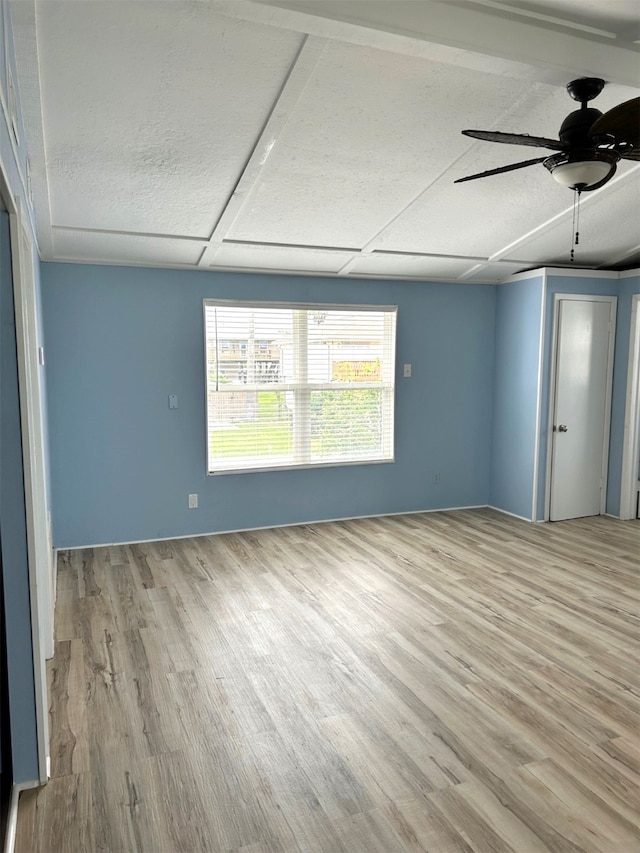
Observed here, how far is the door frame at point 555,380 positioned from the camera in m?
5.38

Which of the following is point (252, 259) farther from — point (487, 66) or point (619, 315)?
point (619, 315)

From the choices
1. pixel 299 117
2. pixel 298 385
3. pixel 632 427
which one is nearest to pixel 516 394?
pixel 632 427

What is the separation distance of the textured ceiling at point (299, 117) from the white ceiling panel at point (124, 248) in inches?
0.8

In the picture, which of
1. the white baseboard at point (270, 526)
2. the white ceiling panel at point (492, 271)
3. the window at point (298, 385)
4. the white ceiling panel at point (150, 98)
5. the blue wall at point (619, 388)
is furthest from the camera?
the blue wall at point (619, 388)

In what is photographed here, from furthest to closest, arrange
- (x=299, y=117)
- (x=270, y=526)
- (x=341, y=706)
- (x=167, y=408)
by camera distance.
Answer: (x=270, y=526) → (x=167, y=408) → (x=299, y=117) → (x=341, y=706)

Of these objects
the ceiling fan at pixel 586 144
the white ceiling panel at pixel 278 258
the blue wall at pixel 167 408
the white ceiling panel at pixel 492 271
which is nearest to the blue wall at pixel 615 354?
the white ceiling panel at pixel 492 271

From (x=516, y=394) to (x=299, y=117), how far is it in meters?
3.73

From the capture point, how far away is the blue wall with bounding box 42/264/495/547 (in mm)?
4562

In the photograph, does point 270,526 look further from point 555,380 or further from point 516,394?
point 555,380

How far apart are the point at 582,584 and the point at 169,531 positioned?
3.26 metres

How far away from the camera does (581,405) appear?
5.55 metres

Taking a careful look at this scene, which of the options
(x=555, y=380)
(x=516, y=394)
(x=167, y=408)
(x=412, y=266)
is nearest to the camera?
(x=167, y=408)

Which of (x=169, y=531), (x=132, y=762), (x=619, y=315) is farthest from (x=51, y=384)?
(x=619, y=315)

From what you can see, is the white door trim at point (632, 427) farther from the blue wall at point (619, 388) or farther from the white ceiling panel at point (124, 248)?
the white ceiling panel at point (124, 248)
